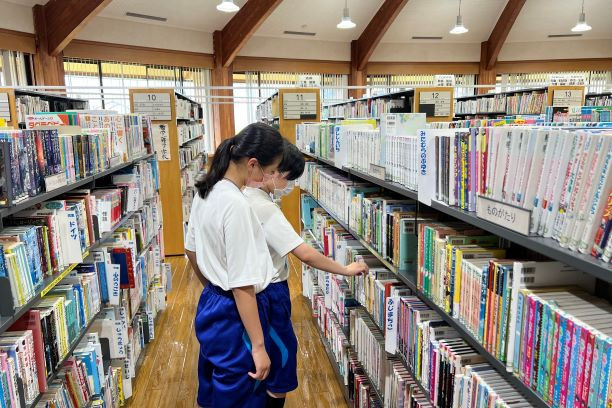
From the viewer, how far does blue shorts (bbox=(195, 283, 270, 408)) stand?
188 centimetres

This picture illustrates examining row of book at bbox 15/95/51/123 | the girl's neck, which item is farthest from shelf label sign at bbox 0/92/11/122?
the girl's neck

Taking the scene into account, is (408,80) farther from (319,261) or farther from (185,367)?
(319,261)

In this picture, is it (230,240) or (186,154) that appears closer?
(230,240)

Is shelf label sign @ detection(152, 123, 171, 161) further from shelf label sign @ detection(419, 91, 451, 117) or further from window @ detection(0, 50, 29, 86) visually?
shelf label sign @ detection(419, 91, 451, 117)

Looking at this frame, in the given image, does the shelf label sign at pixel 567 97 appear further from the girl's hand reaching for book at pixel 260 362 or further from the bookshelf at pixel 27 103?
the bookshelf at pixel 27 103

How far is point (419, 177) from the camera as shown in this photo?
1869 mm

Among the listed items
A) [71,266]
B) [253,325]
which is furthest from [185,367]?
[253,325]

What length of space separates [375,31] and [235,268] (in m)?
11.0

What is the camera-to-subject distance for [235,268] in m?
1.76

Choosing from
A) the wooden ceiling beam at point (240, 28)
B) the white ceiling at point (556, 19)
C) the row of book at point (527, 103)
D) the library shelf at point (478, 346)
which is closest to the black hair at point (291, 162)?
the library shelf at point (478, 346)

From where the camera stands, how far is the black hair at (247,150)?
72.9 inches

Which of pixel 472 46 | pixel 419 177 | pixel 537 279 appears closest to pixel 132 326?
pixel 419 177

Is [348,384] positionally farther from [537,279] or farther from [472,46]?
[472,46]

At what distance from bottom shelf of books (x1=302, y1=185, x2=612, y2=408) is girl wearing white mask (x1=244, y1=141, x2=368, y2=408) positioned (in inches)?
16.1
